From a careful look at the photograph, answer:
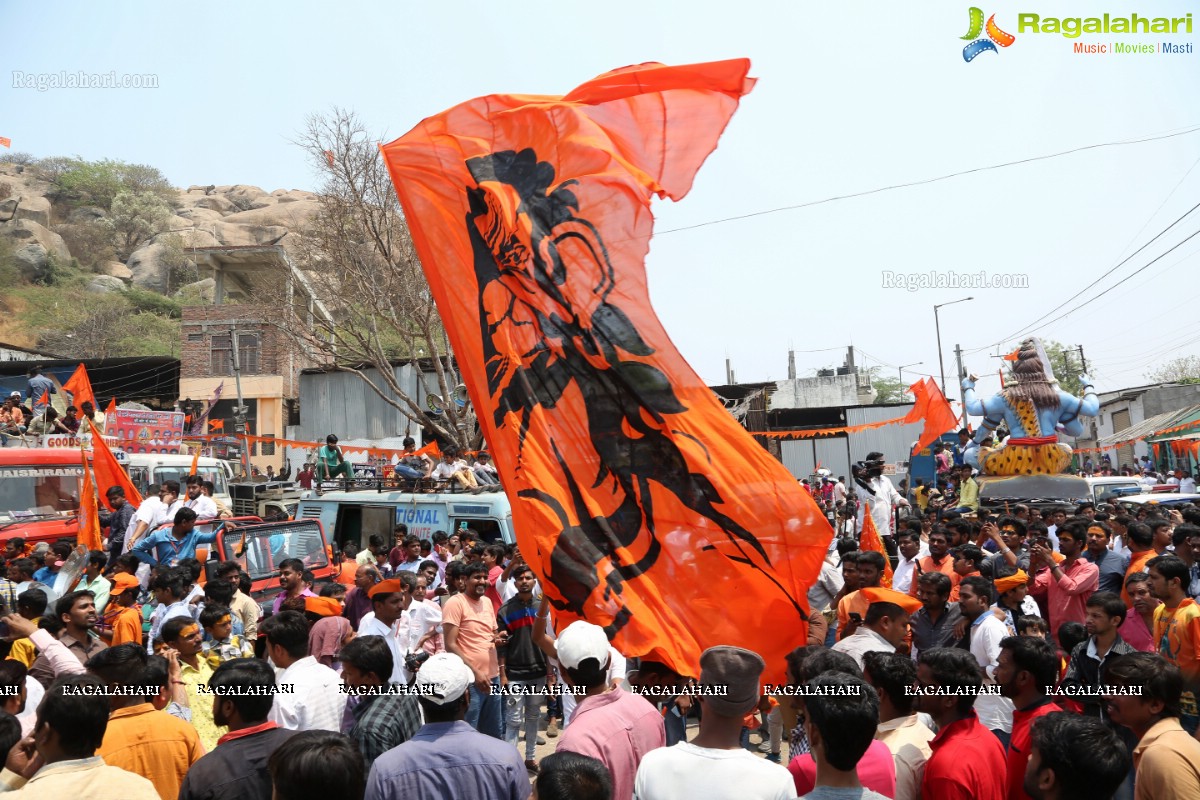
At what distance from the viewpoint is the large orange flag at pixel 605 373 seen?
17.6ft

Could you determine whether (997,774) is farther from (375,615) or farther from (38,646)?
(38,646)

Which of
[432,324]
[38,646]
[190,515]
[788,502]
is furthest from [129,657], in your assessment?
[432,324]

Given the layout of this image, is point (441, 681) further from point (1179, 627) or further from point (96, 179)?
point (96, 179)

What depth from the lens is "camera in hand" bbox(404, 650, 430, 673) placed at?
233 inches

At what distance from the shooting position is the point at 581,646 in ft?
12.7

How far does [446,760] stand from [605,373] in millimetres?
3002

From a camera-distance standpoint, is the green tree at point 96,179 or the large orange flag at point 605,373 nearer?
the large orange flag at point 605,373

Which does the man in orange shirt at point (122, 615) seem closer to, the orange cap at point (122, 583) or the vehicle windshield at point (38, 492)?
the orange cap at point (122, 583)

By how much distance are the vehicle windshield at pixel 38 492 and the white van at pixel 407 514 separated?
478 cm

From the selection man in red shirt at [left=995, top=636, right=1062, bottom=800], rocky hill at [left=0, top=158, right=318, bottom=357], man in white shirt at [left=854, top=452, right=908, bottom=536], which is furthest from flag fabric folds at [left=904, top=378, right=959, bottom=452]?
rocky hill at [left=0, top=158, right=318, bottom=357]

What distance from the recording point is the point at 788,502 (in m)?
5.46

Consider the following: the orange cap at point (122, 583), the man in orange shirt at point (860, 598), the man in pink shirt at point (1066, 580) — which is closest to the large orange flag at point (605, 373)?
the man in orange shirt at point (860, 598)

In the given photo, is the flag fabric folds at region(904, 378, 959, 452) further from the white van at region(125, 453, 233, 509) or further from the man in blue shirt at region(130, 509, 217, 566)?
the white van at region(125, 453, 233, 509)

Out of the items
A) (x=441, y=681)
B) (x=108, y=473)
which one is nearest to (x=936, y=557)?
(x=441, y=681)
